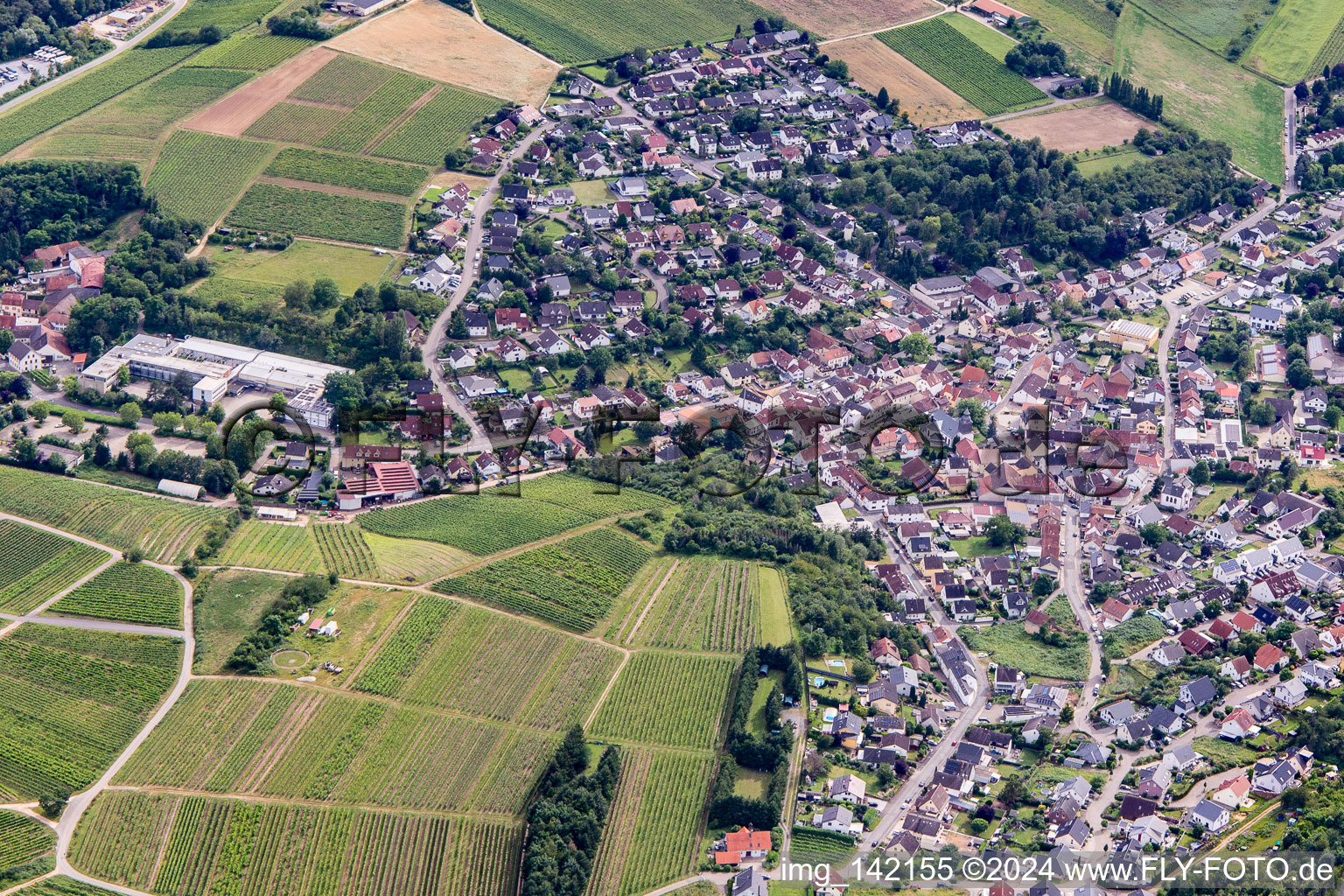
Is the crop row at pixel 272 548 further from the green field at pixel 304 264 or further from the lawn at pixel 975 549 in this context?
the lawn at pixel 975 549

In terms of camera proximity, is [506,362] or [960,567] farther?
[506,362]

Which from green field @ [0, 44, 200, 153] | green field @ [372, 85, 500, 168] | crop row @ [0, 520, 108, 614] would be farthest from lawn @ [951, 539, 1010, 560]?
green field @ [0, 44, 200, 153]

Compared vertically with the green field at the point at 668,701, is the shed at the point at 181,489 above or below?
below

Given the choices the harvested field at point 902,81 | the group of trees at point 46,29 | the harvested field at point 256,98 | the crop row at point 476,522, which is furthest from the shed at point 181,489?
the harvested field at point 902,81

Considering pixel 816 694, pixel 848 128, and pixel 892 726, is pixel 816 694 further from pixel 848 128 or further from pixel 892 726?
pixel 848 128

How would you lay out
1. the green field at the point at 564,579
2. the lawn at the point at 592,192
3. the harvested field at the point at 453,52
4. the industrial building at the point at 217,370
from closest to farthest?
1. the green field at the point at 564,579
2. the industrial building at the point at 217,370
3. the lawn at the point at 592,192
4. the harvested field at the point at 453,52

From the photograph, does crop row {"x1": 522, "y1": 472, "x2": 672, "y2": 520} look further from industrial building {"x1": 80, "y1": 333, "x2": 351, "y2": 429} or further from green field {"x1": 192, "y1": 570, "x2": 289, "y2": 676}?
green field {"x1": 192, "y1": 570, "x2": 289, "y2": 676}

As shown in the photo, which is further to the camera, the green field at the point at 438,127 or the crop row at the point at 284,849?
the green field at the point at 438,127

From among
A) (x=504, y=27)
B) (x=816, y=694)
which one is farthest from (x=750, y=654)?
(x=504, y=27)
